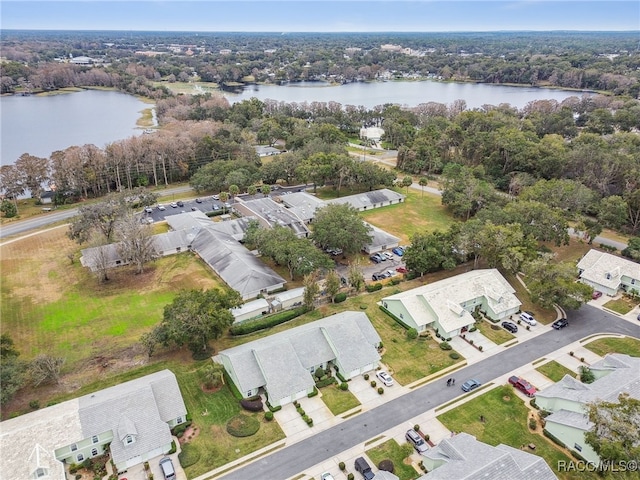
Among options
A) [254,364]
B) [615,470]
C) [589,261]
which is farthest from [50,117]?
[615,470]

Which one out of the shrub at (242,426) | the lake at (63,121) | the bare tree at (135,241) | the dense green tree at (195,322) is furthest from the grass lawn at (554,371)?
the lake at (63,121)

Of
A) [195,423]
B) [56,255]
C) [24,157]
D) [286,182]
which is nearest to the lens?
[195,423]

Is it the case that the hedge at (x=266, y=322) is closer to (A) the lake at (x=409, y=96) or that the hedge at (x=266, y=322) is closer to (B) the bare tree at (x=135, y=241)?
(B) the bare tree at (x=135, y=241)

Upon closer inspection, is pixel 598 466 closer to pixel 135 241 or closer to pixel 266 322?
pixel 266 322

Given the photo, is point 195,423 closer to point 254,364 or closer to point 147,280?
point 254,364

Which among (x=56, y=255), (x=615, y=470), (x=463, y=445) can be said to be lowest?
(x=56, y=255)

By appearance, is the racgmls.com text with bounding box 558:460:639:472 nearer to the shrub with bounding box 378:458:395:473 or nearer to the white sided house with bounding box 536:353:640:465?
the white sided house with bounding box 536:353:640:465
